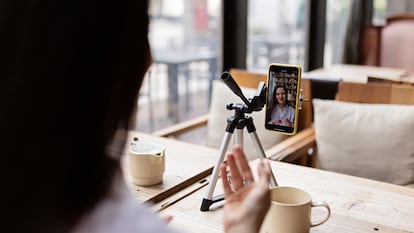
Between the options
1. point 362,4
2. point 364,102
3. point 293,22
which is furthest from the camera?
point 362,4

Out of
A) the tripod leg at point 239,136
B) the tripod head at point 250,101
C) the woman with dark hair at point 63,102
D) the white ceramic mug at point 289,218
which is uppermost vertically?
the woman with dark hair at point 63,102

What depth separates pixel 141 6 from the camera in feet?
1.86

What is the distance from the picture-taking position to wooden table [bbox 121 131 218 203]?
128 cm

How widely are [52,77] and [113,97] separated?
0.25 feet

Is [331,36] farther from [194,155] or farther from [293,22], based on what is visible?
[194,155]

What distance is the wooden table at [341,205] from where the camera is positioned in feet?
3.64

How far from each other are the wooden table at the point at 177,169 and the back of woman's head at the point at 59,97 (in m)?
0.54

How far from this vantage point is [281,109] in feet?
3.99

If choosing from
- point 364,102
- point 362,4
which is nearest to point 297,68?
point 364,102

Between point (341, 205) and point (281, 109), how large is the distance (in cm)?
28

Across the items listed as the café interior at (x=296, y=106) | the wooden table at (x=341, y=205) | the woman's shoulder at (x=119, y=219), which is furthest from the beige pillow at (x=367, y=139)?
the woman's shoulder at (x=119, y=219)

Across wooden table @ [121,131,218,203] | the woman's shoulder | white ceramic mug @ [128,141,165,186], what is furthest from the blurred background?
the woman's shoulder

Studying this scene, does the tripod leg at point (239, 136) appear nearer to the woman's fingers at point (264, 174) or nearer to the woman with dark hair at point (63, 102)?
the woman's fingers at point (264, 174)

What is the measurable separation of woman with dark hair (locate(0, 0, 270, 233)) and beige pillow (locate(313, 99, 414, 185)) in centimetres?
136
